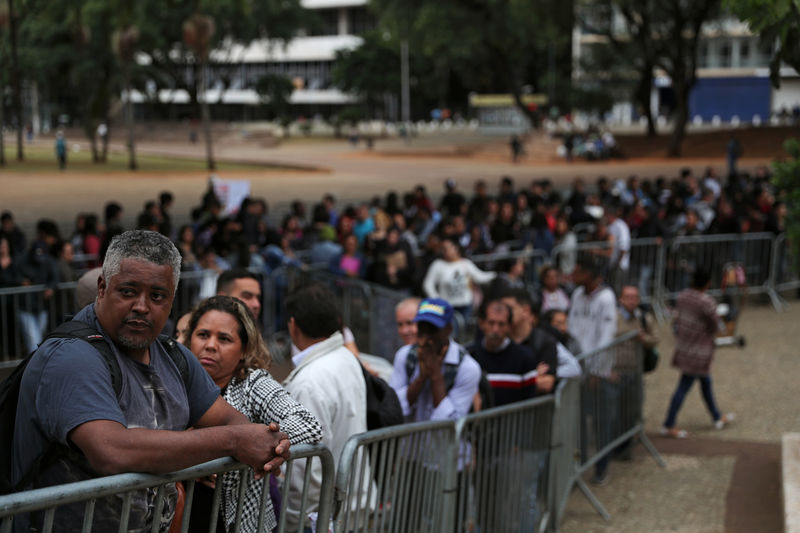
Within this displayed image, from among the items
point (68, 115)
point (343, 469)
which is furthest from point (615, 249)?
point (68, 115)

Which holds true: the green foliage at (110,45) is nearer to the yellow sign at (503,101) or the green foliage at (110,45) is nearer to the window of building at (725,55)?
the yellow sign at (503,101)

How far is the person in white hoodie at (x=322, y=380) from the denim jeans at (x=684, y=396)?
577 centimetres

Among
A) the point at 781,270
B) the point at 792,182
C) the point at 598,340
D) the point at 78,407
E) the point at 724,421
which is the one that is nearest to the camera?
the point at 78,407

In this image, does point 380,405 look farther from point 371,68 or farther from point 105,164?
point 371,68

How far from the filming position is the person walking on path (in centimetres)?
952

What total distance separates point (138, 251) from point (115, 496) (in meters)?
0.71

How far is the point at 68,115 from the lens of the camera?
7431 centimetres

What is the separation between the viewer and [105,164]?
127ft

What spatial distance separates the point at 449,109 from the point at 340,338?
77.9 m

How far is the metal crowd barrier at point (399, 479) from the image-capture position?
4039mm

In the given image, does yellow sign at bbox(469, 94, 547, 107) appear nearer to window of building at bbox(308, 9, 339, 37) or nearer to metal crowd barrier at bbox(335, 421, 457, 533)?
window of building at bbox(308, 9, 339, 37)

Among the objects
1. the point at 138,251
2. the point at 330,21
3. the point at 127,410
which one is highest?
the point at 330,21

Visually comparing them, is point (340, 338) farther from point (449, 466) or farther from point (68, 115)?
point (68, 115)

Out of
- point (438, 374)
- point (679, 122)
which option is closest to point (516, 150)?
point (679, 122)
